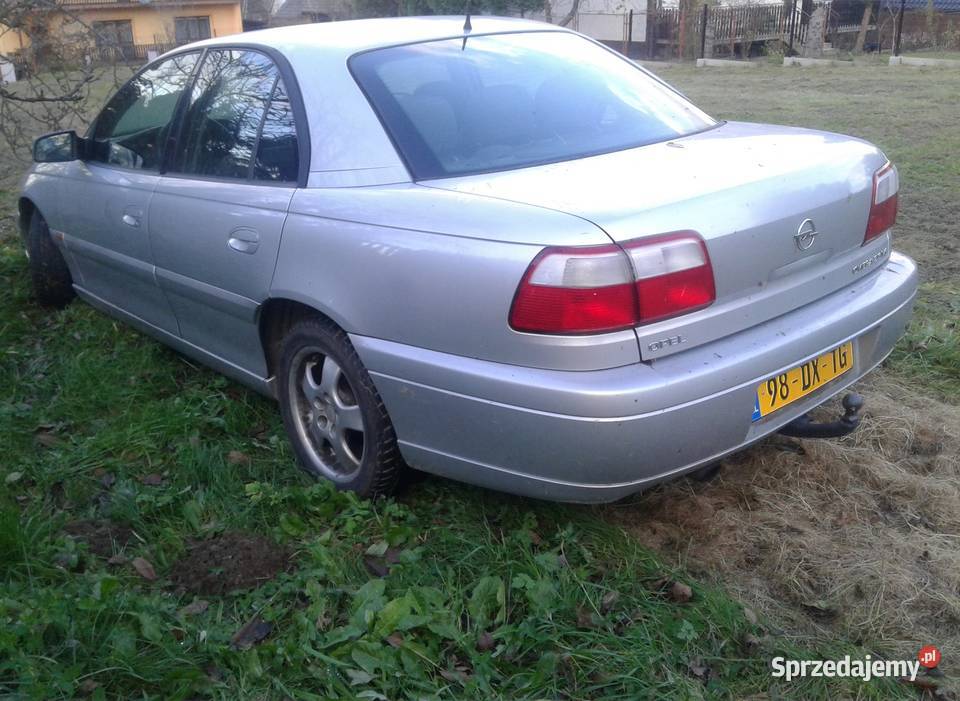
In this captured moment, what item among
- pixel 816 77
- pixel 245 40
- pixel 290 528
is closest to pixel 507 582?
pixel 290 528

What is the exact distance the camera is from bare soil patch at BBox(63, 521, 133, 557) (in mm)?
3106

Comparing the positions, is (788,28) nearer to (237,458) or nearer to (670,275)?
(237,458)

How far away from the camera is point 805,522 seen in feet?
10.0

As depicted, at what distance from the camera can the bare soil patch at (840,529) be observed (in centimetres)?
263

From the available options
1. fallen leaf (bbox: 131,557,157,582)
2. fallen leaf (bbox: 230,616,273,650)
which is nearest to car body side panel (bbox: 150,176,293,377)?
fallen leaf (bbox: 131,557,157,582)

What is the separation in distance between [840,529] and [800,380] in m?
0.54

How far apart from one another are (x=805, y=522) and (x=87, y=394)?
301 cm

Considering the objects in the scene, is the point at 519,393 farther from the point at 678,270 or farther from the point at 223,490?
the point at 223,490

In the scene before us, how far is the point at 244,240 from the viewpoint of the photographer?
3.38 metres

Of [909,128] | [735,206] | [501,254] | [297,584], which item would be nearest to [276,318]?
[297,584]

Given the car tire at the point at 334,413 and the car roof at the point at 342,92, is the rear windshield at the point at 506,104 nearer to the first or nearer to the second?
the car roof at the point at 342,92

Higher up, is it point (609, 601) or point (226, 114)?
point (226, 114)

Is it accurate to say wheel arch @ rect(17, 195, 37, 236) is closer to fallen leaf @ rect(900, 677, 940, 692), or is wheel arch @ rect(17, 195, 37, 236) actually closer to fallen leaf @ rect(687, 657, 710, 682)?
fallen leaf @ rect(687, 657, 710, 682)

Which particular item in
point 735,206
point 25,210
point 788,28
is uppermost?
point 735,206
